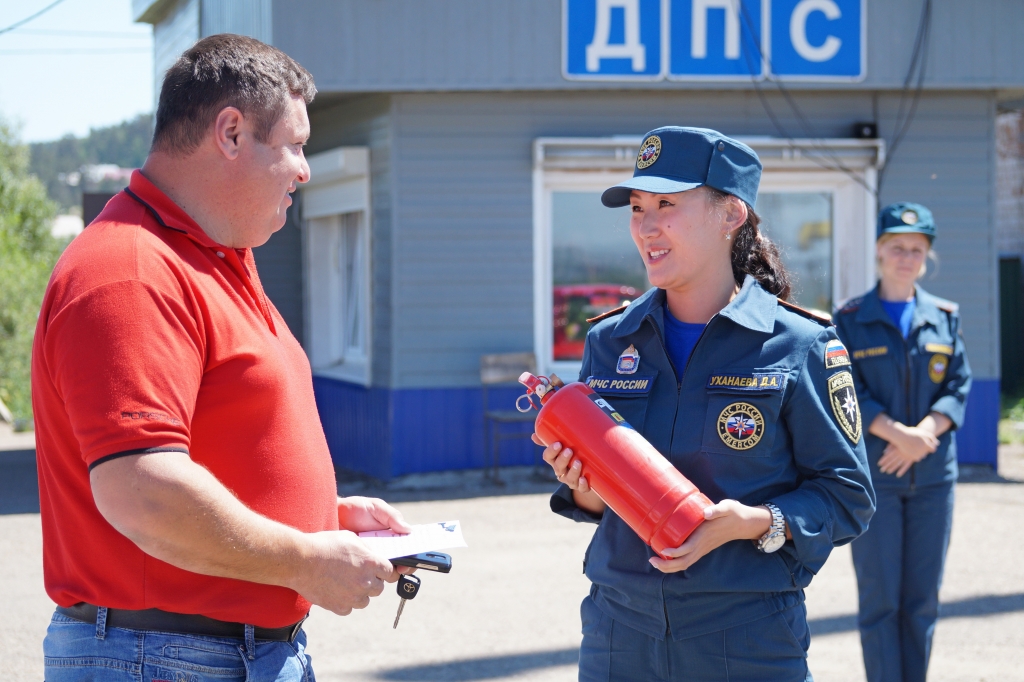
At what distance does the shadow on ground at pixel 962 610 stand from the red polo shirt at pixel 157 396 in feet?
13.4

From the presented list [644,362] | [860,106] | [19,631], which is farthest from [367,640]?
[860,106]

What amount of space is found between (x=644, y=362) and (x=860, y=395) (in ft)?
7.39

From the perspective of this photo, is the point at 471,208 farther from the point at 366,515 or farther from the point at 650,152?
the point at 366,515

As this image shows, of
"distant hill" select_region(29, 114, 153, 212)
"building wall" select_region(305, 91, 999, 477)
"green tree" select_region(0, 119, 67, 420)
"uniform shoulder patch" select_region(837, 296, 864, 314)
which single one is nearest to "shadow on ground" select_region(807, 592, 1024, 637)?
"uniform shoulder patch" select_region(837, 296, 864, 314)

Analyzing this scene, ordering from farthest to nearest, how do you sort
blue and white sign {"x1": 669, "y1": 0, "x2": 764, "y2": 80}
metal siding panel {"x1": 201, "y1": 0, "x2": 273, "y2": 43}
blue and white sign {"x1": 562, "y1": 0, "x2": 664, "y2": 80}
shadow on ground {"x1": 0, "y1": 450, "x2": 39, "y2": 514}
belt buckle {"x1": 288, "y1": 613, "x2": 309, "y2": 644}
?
blue and white sign {"x1": 669, "y1": 0, "x2": 764, "y2": 80}
blue and white sign {"x1": 562, "y1": 0, "x2": 664, "y2": 80}
metal siding panel {"x1": 201, "y1": 0, "x2": 273, "y2": 43}
shadow on ground {"x1": 0, "y1": 450, "x2": 39, "y2": 514}
belt buckle {"x1": 288, "y1": 613, "x2": 309, "y2": 644}

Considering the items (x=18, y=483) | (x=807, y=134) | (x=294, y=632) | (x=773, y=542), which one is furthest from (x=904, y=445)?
(x=18, y=483)

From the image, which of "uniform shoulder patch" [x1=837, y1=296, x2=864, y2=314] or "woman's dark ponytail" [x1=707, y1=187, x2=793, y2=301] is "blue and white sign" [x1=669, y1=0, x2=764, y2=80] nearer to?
"uniform shoulder patch" [x1=837, y1=296, x2=864, y2=314]

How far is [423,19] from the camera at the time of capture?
9.26m

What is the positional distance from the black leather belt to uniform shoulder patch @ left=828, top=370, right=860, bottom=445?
1450 mm

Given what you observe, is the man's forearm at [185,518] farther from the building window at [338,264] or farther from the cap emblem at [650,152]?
the building window at [338,264]

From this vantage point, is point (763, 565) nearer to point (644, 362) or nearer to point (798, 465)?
point (798, 465)

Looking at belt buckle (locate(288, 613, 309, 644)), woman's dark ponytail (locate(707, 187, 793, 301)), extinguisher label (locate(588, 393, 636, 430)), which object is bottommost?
belt buckle (locate(288, 613, 309, 644))

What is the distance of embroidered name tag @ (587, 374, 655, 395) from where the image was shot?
8.22ft

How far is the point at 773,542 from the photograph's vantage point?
7.57ft
